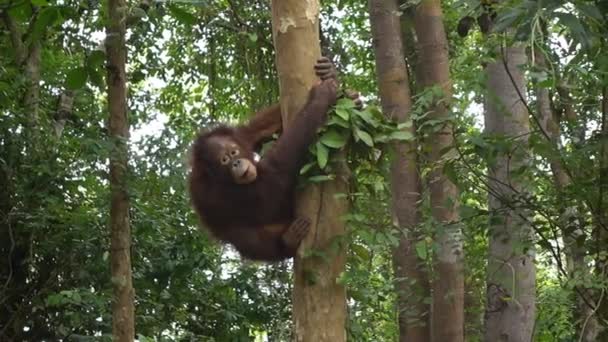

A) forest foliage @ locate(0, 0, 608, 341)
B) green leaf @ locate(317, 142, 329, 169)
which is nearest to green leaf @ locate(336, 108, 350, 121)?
green leaf @ locate(317, 142, 329, 169)

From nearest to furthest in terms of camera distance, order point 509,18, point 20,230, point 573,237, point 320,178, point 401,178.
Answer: point 509,18
point 320,178
point 573,237
point 401,178
point 20,230

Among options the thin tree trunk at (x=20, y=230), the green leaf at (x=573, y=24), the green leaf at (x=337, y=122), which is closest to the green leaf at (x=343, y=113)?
the green leaf at (x=337, y=122)

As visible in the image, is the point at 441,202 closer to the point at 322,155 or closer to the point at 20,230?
the point at 322,155

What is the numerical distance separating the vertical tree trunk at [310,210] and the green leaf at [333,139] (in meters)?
0.08

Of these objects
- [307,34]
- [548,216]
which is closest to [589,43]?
[307,34]

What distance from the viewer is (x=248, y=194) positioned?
3.94 meters

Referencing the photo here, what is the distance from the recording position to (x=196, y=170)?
418 cm

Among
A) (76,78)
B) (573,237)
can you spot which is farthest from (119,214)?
(573,237)

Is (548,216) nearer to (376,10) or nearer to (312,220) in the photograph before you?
(312,220)

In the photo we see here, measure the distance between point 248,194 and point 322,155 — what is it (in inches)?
37.6

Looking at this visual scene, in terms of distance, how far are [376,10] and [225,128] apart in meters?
1.51

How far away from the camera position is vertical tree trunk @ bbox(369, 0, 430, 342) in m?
4.72

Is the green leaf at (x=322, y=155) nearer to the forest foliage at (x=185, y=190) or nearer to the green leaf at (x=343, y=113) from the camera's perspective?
the green leaf at (x=343, y=113)

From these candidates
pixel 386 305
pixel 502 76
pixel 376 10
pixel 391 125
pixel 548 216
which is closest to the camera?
pixel 391 125
